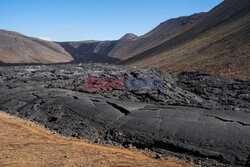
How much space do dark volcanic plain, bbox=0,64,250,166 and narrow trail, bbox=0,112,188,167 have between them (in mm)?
665

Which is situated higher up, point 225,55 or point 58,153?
point 225,55

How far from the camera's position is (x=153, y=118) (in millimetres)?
8141

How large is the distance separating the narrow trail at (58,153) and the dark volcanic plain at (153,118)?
0.66 meters

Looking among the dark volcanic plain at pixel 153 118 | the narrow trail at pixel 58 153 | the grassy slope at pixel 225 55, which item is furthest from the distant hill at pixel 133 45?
the narrow trail at pixel 58 153

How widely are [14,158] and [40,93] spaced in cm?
746

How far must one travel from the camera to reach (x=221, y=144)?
6.25m

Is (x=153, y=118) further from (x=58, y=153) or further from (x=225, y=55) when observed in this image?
(x=225, y=55)

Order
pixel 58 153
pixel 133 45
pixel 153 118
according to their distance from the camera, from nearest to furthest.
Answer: pixel 58 153 → pixel 153 118 → pixel 133 45

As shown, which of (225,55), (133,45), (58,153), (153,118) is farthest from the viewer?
(133,45)

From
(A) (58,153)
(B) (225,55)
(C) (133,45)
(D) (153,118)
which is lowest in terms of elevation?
(A) (58,153)

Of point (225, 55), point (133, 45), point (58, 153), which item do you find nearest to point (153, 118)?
point (58, 153)

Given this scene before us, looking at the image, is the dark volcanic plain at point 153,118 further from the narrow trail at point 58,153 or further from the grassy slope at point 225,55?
the grassy slope at point 225,55

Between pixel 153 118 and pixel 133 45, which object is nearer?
pixel 153 118

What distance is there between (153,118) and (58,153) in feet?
12.5
